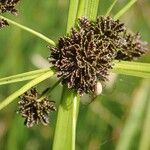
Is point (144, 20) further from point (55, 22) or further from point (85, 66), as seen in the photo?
point (85, 66)

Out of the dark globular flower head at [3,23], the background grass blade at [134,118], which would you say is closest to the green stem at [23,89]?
the dark globular flower head at [3,23]

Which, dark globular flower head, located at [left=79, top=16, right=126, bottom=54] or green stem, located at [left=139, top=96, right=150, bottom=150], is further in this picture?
green stem, located at [left=139, top=96, right=150, bottom=150]

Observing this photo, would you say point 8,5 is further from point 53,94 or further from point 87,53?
point 53,94

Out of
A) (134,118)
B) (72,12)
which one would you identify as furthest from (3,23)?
(134,118)

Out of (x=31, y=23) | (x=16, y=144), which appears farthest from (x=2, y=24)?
(x=31, y=23)

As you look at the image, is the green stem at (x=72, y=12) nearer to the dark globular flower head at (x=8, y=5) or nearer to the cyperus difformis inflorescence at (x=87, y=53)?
the cyperus difformis inflorescence at (x=87, y=53)

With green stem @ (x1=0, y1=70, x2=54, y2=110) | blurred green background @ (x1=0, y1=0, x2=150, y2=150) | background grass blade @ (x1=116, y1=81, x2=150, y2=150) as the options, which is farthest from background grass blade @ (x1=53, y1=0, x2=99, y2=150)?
blurred green background @ (x1=0, y1=0, x2=150, y2=150)

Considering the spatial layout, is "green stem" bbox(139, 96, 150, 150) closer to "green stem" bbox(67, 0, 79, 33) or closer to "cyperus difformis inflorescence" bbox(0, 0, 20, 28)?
"green stem" bbox(67, 0, 79, 33)
